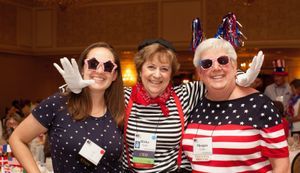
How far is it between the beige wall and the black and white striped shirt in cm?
752

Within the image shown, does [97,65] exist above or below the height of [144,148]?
above

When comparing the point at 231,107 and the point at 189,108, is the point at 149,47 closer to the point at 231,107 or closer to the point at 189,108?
the point at 189,108

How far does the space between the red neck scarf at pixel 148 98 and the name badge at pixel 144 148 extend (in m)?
0.16

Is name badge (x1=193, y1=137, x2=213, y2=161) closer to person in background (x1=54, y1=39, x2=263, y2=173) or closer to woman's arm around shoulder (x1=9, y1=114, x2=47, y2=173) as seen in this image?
person in background (x1=54, y1=39, x2=263, y2=173)

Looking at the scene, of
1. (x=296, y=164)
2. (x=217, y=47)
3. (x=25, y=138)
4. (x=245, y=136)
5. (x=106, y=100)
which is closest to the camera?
(x=245, y=136)

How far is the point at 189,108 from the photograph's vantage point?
2.28m

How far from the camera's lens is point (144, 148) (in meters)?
2.20

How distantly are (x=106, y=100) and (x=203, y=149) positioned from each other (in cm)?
64

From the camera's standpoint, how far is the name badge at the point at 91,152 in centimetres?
210

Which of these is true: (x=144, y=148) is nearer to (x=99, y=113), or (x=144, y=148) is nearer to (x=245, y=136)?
(x=99, y=113)

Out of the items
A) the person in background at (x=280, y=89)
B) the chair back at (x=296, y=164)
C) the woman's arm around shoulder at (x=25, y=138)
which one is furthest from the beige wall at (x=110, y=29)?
the woman's arm around shoulder at (x=25, y=138)

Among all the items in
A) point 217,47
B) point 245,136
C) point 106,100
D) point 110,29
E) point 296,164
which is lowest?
point 296,164

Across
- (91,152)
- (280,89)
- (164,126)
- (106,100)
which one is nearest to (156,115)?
(164,126)

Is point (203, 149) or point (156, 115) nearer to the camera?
point (203, 149)
